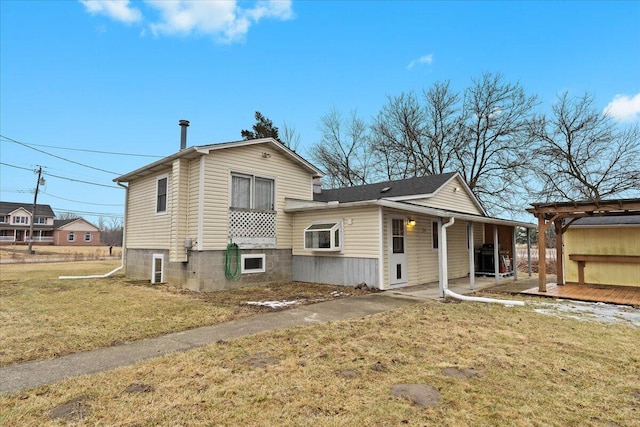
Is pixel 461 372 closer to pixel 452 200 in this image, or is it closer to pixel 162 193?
pixel 162 193

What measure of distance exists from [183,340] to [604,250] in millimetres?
11728

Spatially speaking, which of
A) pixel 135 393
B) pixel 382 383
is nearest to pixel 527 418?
pixel 382 383

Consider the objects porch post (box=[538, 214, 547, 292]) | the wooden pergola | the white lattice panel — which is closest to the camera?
the wooden pergola

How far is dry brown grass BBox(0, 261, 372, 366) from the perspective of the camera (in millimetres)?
4570

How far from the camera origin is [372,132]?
25.7m

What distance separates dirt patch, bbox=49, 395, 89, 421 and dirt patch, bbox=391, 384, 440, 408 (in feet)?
8.23

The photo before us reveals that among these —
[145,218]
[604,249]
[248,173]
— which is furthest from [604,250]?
[145,218]

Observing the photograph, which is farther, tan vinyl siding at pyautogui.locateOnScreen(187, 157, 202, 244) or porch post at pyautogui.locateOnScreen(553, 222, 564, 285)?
porch post at pyautogui.locateOnScreen(553, 222, 564, 285)

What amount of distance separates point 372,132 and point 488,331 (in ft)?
72.2

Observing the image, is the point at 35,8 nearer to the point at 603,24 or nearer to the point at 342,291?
the point at 342,291

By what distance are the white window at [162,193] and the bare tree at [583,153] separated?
19950mm

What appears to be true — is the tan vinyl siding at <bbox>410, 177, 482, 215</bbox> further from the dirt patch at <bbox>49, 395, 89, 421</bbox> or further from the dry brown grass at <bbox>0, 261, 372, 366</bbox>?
the dirt patch at <bbox>49, 395, 89, 421</bbox>

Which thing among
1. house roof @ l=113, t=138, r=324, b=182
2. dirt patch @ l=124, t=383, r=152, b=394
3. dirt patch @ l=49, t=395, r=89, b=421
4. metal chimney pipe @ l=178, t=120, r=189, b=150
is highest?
metal chimney pipe @ l=178, t=120, r=189, b=150

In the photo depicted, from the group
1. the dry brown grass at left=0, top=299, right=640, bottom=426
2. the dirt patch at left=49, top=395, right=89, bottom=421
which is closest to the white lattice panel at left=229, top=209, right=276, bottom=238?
the dry brown grass at left=0, top=299, right=640, bottom=426
